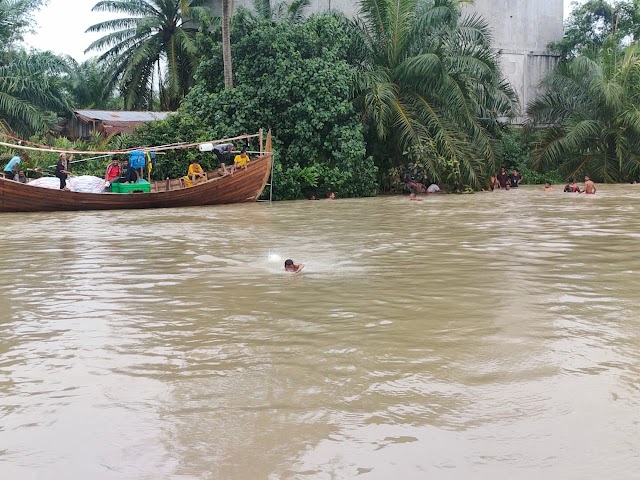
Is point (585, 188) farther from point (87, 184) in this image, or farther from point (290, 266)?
point (290, 266)

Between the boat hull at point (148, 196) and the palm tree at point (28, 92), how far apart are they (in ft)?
26.4

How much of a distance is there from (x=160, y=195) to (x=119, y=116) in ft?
38.7

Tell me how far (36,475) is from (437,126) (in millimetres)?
19724

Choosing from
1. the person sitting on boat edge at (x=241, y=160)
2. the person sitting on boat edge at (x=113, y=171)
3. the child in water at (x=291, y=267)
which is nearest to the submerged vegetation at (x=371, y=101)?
the person sitting on boat edge at (x=241, y=160)

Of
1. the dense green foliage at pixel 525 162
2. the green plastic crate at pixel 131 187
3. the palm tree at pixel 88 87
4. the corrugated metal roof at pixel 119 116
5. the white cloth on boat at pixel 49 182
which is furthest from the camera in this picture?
the palm tree at pixel 88 87

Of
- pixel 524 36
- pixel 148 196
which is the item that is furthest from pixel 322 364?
pixel 524 36

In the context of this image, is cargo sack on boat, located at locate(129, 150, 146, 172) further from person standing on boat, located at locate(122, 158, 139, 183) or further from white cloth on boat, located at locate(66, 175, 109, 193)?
white cloth on boat, located at locate(66, 175, 109, 193)

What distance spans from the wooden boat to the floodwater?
6.69 meters

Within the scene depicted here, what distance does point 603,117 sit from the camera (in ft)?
85.9

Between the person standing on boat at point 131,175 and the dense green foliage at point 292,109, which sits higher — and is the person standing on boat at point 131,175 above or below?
below

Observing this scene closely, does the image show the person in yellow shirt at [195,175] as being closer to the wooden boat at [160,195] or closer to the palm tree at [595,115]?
the wooden boat at [160,195]

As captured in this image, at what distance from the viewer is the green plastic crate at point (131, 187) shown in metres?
17.4

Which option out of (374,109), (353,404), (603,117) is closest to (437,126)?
(374,109)

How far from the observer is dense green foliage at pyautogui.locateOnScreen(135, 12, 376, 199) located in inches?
809
